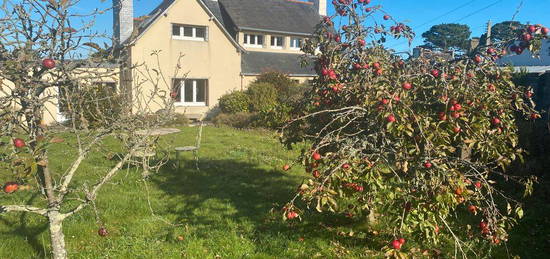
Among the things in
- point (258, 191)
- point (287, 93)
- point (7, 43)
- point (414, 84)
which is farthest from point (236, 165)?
point (287, 93)

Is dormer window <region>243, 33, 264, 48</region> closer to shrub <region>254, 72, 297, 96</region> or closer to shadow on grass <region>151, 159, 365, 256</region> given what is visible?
shrub <region>254, 72, 297, 96</region>

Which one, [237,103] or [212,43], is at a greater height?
[212,43]

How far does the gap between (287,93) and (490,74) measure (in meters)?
16.4

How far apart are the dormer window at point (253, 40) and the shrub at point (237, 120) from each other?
338 inches

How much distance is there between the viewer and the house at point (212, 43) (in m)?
21.4

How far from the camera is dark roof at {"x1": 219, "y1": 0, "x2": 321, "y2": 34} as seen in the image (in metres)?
26.5

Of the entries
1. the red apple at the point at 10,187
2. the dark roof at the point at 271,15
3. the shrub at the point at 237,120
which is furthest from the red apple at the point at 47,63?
the dark roof at the point at 271,15

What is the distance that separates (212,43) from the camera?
22.9 meters

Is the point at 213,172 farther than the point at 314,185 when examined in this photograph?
Yes

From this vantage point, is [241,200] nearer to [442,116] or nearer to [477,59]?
[442,116]

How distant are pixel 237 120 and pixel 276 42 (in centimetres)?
1087

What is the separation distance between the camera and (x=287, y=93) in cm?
2133

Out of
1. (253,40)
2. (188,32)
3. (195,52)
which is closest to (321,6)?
(253,40)

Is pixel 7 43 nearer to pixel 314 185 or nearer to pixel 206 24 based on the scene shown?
pixel 314 185
